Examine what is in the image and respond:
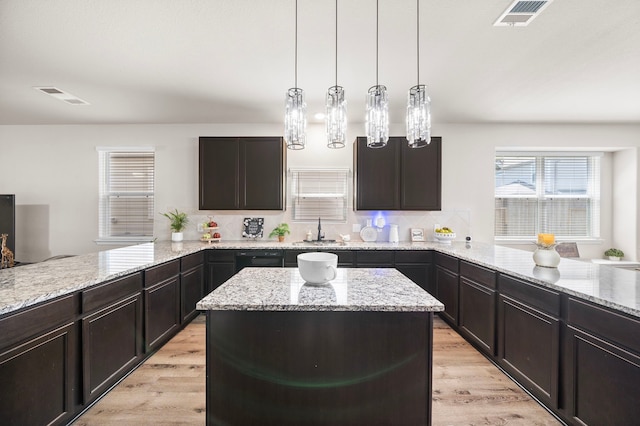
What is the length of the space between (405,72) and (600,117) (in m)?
3.27

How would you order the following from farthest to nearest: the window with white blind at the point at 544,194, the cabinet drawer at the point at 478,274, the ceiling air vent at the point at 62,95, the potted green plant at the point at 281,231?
the window with white blind at the point at 544,194, the potted green plant at the point at 281,231, the ceiling air vent at the point at 62,95, the cabinet drawer at the point at 478,274

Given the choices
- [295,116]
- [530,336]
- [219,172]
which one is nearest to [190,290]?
[219,172]

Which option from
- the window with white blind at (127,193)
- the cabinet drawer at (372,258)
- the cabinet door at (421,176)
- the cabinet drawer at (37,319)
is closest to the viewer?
the cabinet drawer at (37,319)

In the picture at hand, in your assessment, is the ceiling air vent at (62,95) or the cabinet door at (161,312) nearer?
the cabinet door at (161,312)

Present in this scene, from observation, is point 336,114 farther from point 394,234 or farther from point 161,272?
point 394,234

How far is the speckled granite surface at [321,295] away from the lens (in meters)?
1.24

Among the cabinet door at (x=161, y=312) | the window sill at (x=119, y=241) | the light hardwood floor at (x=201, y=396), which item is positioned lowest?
the light hardwood floor at (x=201, y=396)

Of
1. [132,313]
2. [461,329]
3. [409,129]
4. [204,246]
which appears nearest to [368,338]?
[409,129]

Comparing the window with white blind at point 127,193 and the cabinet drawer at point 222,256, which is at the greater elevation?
the window with white blind at point 127,193

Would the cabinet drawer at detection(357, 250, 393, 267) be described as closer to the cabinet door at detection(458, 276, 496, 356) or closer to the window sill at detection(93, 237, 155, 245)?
the cabinet door at detection(458, 276, 496, 356)

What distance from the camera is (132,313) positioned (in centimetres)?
228

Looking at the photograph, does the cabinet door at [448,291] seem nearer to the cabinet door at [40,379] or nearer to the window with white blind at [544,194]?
the window with white blind at [544,194]

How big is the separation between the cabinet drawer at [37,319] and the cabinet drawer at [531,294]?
294 centimetres

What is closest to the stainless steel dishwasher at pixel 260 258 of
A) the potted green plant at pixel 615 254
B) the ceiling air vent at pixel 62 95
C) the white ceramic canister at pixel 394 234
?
the white ceramic canister at pixel 394 234
